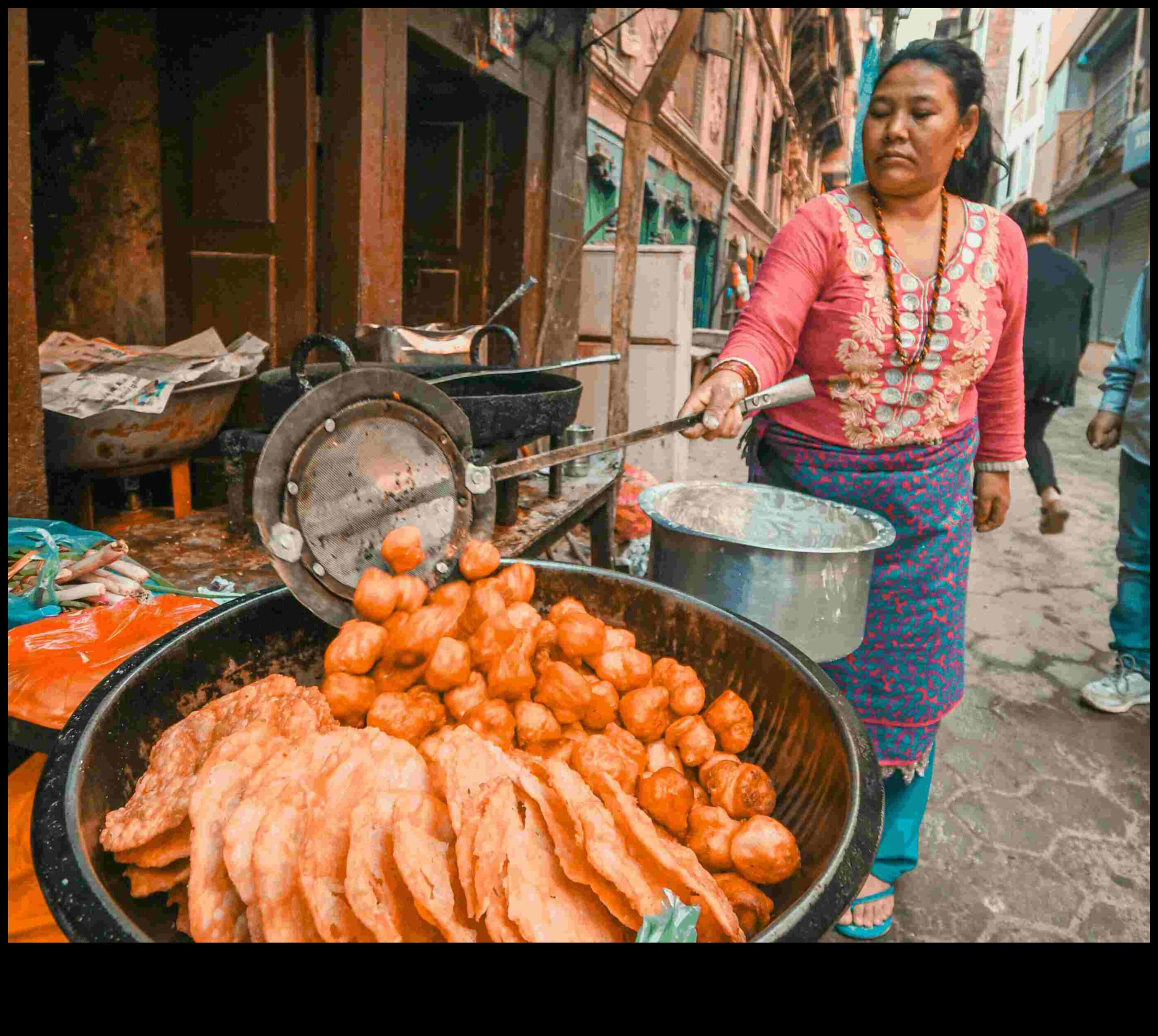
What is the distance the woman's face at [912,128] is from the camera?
7.23 feet

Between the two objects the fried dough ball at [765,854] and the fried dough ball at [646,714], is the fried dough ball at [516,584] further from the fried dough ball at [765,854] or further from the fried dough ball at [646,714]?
the fried dough ball at [765,854]

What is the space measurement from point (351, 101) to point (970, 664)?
500 cm

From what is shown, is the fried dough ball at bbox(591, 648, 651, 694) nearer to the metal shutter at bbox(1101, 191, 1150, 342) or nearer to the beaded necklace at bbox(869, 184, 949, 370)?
the beaded necklace at bbox(869, 184, 949, 370)

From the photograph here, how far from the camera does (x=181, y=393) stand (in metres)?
3.38

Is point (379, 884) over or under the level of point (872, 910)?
over

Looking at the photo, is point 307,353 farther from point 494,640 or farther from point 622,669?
point 622,669

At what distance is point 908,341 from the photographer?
2307 mm

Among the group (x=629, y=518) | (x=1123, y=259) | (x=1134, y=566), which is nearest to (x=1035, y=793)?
(x=1134, y=566)

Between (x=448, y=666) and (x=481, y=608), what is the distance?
15 cm

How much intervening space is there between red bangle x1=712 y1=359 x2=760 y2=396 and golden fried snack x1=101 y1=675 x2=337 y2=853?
4.44 ft

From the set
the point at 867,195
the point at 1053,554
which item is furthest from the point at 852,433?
the point at 1053,554

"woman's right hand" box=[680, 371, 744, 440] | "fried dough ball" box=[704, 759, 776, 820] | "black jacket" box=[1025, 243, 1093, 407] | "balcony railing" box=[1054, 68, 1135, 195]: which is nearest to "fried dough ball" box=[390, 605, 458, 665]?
"fried dough ball" box=[704, 759, 776, 820]

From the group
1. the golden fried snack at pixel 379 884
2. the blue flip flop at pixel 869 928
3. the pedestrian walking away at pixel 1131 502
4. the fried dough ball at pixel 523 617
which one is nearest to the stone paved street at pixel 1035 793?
the blue flip flop at pixel 869 928

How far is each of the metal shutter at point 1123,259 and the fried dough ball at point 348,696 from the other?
110ft
